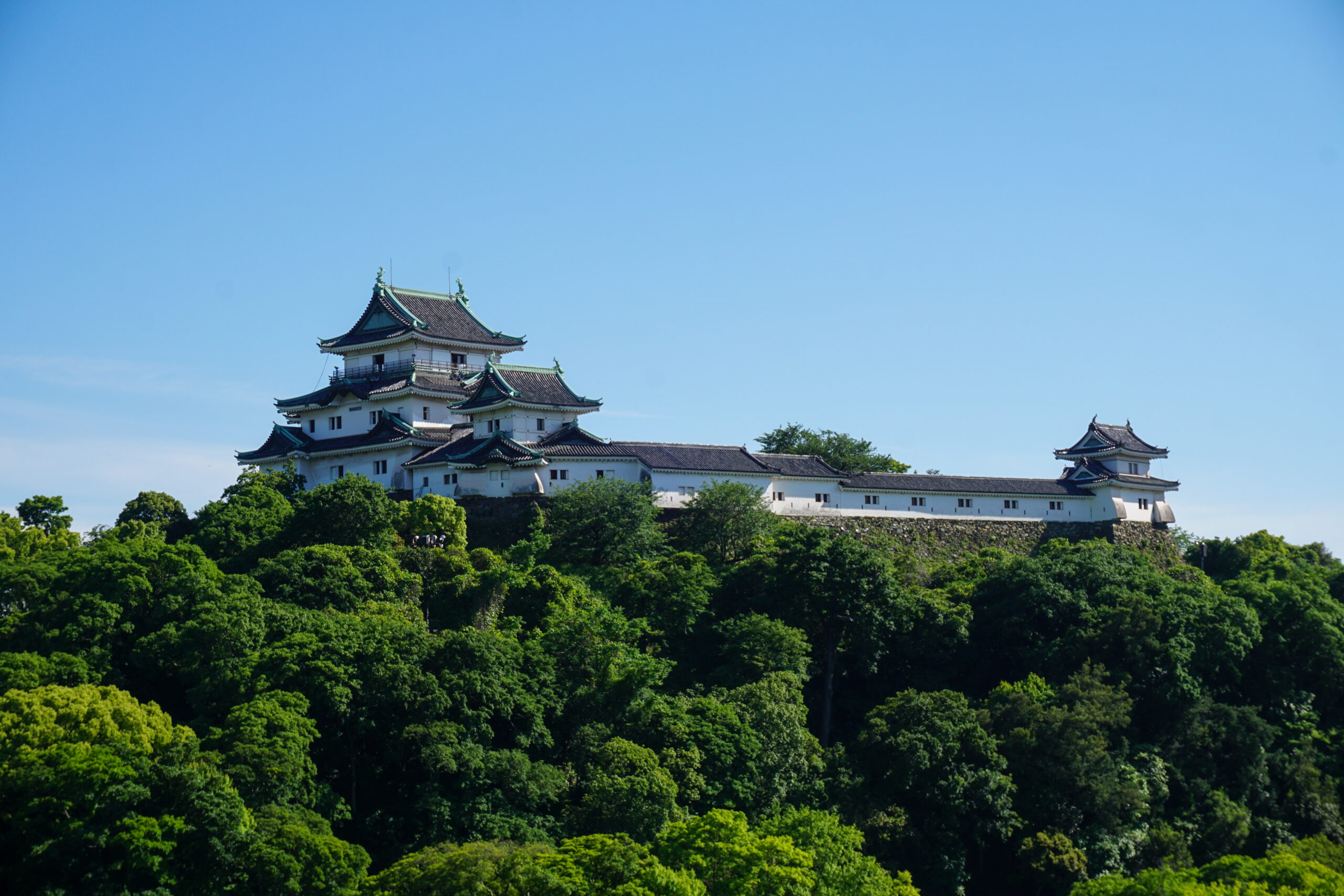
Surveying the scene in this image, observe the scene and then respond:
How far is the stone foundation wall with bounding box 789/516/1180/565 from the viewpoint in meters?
49.8

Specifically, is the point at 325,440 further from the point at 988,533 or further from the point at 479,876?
the point at 479,876

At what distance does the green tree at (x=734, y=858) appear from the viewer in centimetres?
2989

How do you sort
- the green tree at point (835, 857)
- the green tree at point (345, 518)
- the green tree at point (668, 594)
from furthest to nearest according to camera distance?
the green tree at point (345, 518) < the green tree at point (668, 594) < the green tree at point (835, 857)

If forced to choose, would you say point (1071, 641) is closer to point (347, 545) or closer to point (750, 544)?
point (750, 544)

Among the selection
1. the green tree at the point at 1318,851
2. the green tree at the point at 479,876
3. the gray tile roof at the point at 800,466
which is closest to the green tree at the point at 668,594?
the gray tile roof at the point at 800,466

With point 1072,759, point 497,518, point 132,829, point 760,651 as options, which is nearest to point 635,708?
point 760,651

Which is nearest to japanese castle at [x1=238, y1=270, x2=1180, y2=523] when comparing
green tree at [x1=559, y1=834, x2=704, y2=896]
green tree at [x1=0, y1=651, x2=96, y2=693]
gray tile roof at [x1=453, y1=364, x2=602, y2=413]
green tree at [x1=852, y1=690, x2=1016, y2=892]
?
gray tile roof at [x1=453, y1=364, x2=602, y2=413]

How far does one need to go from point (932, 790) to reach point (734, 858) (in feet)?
27.3

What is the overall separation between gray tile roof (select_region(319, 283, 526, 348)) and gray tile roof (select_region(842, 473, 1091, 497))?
13.5 metres

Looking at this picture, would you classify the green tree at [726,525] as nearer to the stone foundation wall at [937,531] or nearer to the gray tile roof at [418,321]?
the stone foundation wall at [937,531]

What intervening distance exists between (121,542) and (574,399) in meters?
16.0

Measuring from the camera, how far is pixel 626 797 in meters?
32.4

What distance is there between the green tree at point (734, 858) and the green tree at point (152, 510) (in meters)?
22.4

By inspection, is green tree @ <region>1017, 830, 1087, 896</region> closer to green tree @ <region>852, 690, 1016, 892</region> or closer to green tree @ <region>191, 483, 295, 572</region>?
green tree @ <region>852, 690, 1016, 892</region>
